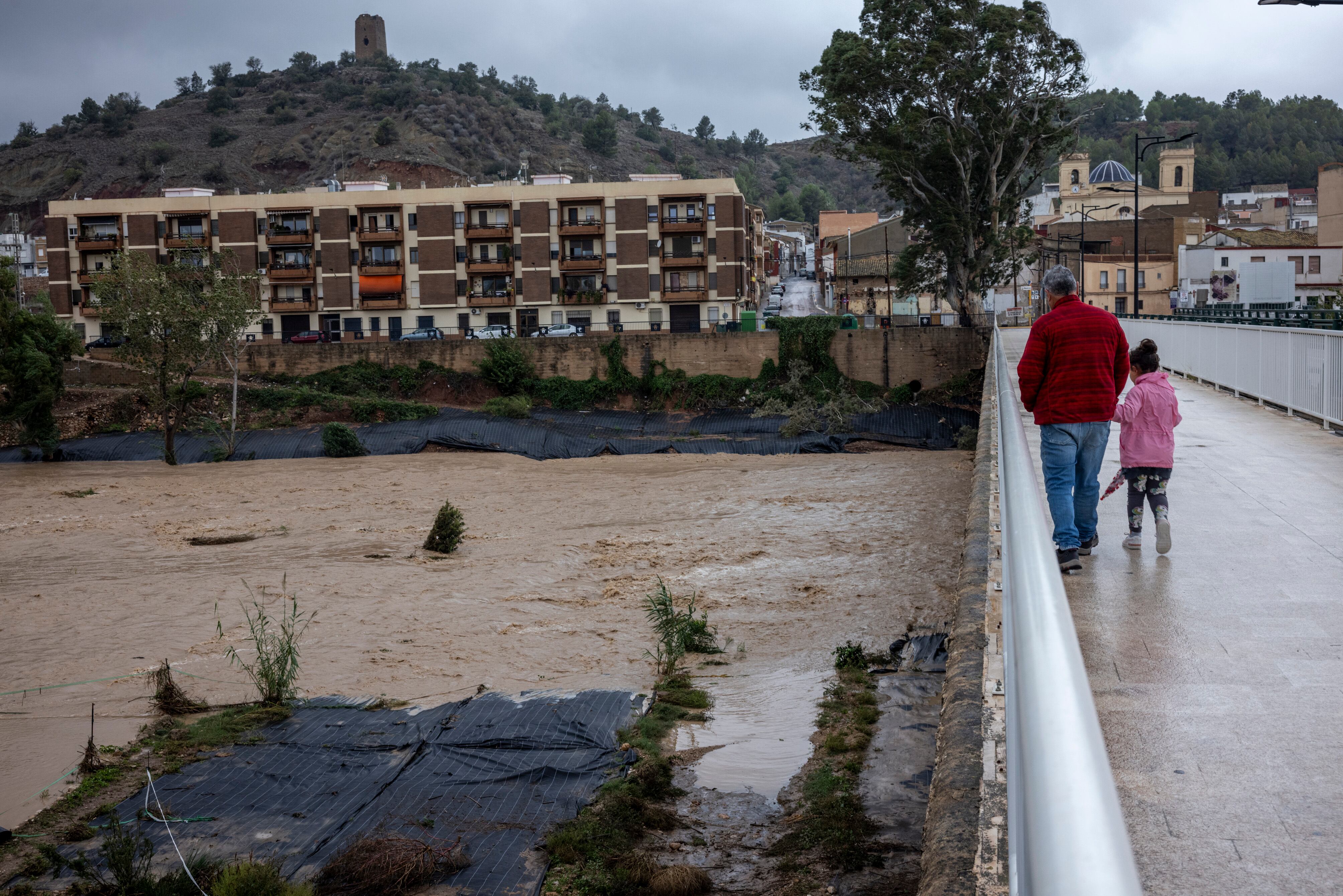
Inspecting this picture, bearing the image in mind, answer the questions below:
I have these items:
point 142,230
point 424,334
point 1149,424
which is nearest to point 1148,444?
point 1149,424

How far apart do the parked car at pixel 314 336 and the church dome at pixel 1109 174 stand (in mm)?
71798

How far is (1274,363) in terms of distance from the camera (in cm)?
1670

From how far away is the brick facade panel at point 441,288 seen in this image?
211 feet

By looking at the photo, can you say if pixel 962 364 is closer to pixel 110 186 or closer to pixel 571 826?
pixel 571 826

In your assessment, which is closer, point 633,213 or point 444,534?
point 444,534

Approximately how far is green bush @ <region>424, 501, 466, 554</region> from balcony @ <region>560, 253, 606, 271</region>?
1819 inches

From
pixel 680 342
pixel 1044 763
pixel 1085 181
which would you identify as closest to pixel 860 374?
pixel 680 342

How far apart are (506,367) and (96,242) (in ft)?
113

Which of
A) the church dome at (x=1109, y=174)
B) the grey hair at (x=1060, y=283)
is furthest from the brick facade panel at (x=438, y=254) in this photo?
the church dome at (x=1109, y=174)

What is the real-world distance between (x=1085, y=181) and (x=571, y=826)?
115 m

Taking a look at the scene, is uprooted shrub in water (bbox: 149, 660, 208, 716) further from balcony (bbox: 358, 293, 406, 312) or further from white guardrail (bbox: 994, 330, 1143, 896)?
balcony (bbox: 358, 293, 406, 312)

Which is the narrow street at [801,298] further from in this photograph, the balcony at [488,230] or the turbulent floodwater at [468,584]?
the turbulent floodwater at [468,584]

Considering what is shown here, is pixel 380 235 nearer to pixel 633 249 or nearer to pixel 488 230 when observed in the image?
pixel 488 230

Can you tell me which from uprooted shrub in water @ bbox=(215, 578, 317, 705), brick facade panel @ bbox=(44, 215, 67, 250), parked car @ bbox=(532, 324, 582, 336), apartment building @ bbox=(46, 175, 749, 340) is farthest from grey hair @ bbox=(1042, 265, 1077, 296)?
brick facade panel @ bbox=(44, 215, 67, 250)
